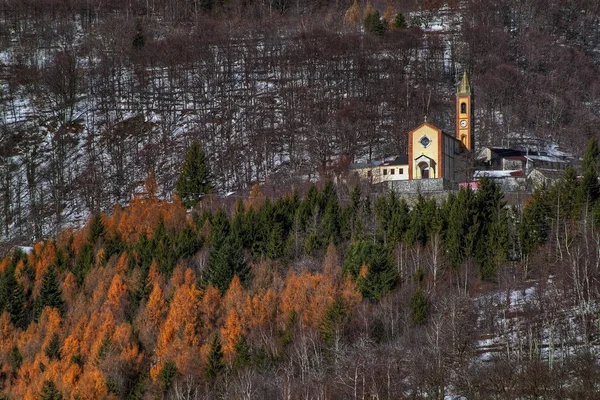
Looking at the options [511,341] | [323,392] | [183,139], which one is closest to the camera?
[323,392]

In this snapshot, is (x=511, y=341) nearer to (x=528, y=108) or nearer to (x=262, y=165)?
(x=262, y=165)

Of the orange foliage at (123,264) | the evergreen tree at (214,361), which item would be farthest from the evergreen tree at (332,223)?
the evergreen tree at (214,361)

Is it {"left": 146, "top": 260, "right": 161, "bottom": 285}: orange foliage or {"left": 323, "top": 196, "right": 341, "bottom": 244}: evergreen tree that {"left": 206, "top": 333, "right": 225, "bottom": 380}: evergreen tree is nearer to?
{"left": 146, "top": 260, "right": 161, "bottom": 285}: orange foliage

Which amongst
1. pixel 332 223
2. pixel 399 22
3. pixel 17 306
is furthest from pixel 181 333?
pixel 399 22

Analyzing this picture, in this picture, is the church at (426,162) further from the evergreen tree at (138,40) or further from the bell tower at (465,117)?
the evergreen tree at (138,40)

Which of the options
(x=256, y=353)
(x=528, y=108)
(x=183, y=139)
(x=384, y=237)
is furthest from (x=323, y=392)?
(x=528, y=108)

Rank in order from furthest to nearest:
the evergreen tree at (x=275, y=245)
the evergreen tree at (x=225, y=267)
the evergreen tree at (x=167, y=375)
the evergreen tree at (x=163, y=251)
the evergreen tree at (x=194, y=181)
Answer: the evergreen tree at (x=194, y=181), the evergreen tree at (x=275, y=245), the evergreen tree at (x=163, y=251), the evergreen tree at (x=225, y=267), the evergreen tree at (x=167, y=375)
